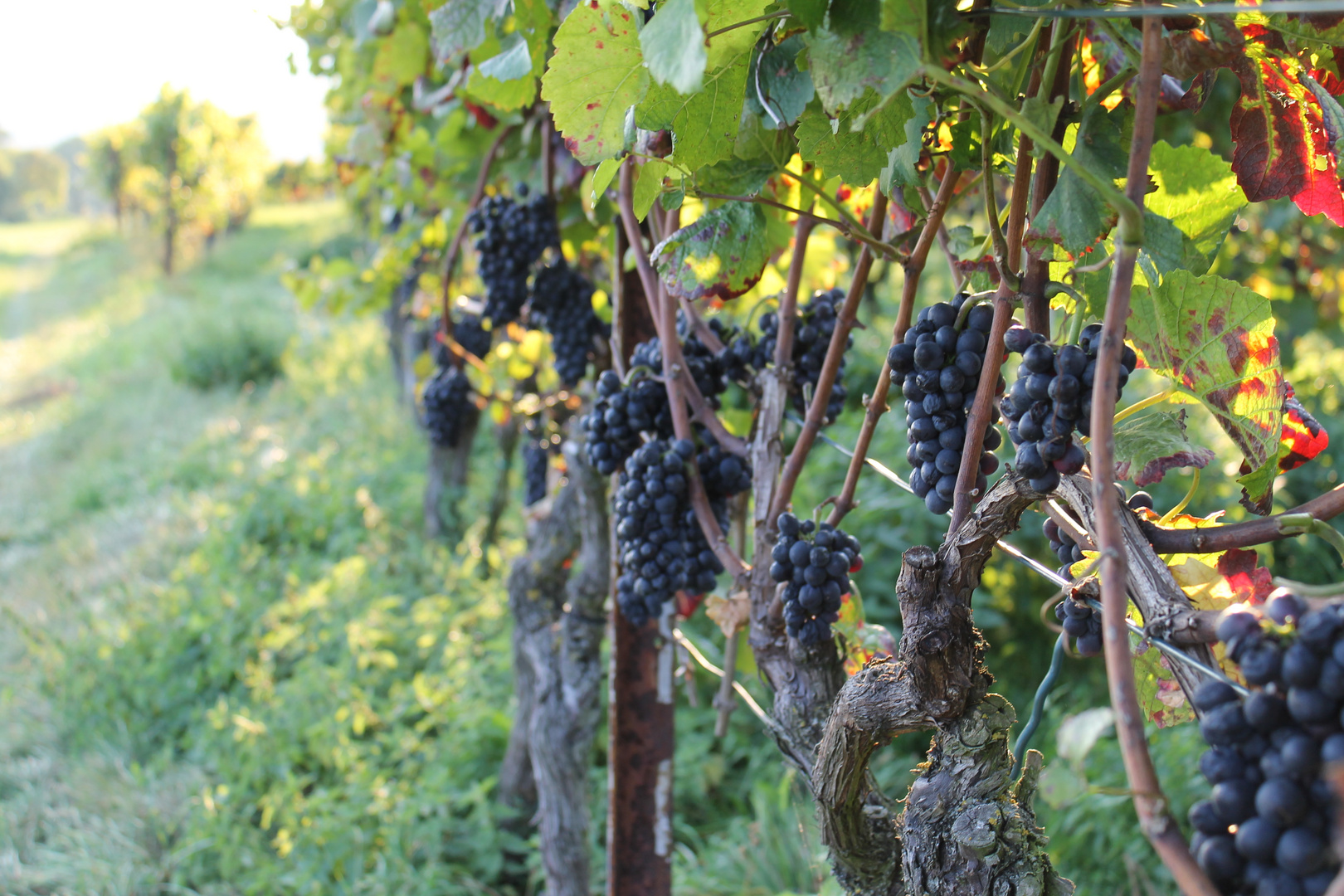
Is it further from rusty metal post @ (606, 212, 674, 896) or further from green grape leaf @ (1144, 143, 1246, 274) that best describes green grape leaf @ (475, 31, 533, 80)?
green grape leaf @ (1144, 143, 1246, 274)

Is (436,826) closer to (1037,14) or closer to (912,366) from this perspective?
(912,366)

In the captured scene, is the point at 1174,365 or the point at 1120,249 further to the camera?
the point at 1174,365

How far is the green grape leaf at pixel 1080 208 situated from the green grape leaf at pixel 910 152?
0.14 meters

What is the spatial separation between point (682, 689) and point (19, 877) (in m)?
2.52

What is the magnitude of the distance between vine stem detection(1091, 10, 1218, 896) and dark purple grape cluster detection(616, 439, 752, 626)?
2.26ft

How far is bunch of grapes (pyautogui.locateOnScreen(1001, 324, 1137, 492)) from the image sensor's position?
24.5 inches

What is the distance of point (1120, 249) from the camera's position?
54 cm

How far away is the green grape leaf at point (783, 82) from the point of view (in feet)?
2.31

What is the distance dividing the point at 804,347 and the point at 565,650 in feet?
4.76

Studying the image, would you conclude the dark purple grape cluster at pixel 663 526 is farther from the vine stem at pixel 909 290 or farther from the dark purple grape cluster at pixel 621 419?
the vine stem at pixel 909 290

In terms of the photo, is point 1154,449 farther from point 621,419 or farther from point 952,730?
point 621,419

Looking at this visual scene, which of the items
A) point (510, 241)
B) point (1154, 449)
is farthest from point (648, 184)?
point (510, 241)

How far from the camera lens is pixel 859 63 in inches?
23.5

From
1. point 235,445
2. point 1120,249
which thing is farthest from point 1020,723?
point 235,445
